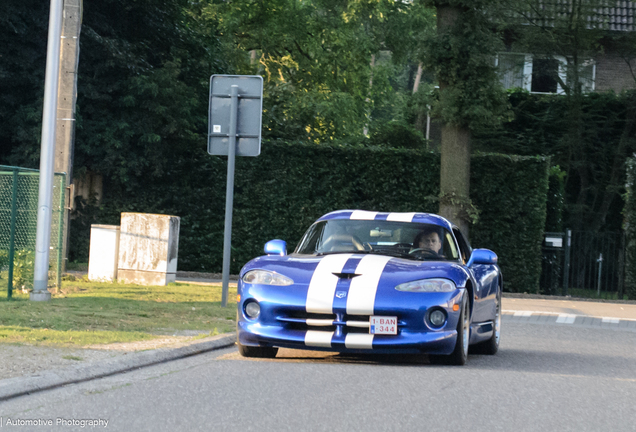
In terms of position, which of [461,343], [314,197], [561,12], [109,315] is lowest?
[109,315]

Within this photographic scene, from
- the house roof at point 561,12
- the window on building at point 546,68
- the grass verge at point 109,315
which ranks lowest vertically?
the grass verge at point 109,315

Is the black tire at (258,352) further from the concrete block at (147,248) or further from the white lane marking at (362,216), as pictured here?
the concrete block at (147,248)

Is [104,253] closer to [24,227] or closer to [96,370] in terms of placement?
[24,227]

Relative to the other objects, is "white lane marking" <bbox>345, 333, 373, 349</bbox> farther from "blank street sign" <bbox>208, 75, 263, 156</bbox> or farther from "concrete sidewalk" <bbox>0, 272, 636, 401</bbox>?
"blank street sign" <bbox>208, 75, 263, 156</bbox>

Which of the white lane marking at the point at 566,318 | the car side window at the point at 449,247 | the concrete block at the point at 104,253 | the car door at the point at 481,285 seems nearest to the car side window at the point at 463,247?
the car door at the point at 481,285

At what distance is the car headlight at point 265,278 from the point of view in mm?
8555

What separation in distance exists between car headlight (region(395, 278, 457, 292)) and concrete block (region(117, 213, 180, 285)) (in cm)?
896

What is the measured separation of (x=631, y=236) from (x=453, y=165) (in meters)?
4.74

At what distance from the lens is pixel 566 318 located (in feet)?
52.6

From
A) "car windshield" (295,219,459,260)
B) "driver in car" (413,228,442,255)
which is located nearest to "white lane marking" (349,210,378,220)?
"car windshield" (295,219,459,260)

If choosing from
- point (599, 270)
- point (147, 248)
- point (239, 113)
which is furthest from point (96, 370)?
point (599, 270)

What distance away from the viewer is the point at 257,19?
3466 centimetres

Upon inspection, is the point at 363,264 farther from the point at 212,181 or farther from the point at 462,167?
the point at 212,181

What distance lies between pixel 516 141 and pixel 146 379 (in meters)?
23.2
